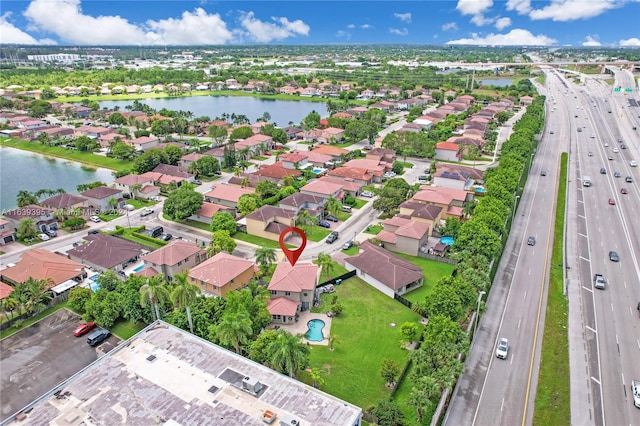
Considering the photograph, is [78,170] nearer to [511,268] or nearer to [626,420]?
[511,268]

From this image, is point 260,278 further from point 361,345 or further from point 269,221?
point 361,345

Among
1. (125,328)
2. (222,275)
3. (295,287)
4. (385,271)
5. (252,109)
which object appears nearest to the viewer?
(125,328)

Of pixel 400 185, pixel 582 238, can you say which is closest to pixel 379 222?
pixel 400 185

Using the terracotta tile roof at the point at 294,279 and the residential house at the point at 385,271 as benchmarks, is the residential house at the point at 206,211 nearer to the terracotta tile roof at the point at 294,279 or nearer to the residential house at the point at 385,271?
the terracotta tile roof at the point at 294,279

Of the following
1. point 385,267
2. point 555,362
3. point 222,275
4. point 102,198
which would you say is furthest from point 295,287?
point 102,198

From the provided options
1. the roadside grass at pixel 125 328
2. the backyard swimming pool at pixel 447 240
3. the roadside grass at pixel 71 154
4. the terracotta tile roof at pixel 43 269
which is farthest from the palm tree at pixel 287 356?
the roadside grass at pixel 71 154

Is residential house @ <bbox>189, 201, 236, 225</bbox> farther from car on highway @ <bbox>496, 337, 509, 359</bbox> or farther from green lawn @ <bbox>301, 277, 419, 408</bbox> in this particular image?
car on highway @ <bbox>496, 337, 509, 359</bbox>

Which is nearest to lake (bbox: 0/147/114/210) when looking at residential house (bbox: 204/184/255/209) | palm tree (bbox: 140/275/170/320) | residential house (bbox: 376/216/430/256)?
residential house (bbox: 204/184/255/209)
